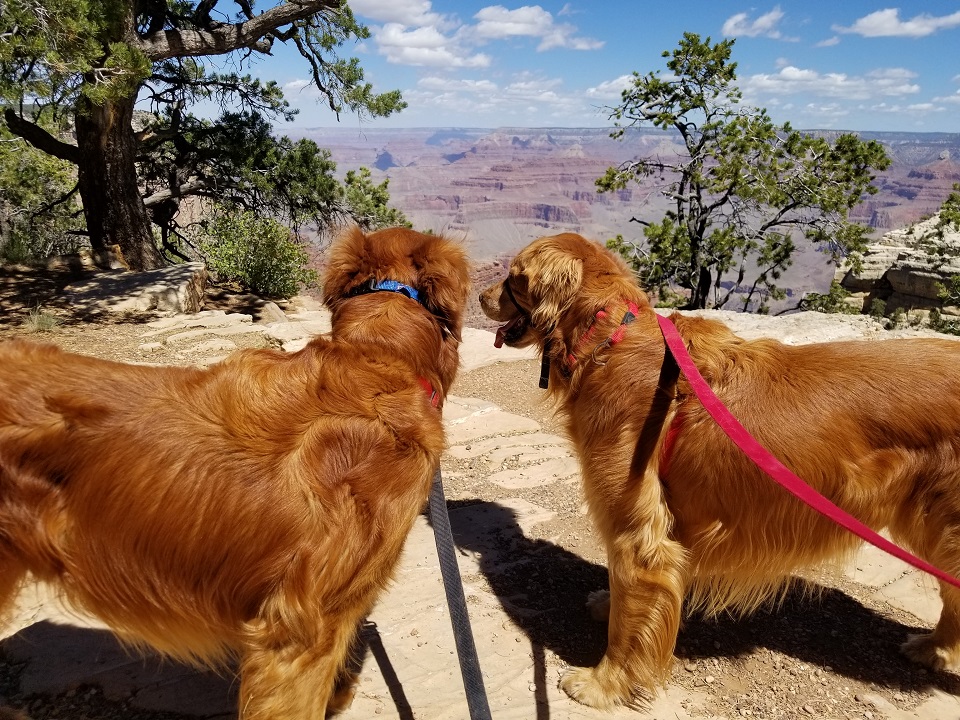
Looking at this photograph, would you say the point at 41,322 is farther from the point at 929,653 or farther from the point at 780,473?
the point at 929,653

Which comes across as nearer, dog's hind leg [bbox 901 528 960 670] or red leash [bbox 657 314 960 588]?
red leash [bbox 657 314 960 588]

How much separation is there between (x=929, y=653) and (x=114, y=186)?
41.9 ft

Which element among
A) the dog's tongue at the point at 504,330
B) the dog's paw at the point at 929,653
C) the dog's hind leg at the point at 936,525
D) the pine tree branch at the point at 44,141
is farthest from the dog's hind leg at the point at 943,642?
the pine tree branch at the point at 44,141

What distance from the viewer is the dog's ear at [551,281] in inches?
123

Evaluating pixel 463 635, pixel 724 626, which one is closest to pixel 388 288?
pixel 463 635

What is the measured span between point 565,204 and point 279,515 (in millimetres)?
153660

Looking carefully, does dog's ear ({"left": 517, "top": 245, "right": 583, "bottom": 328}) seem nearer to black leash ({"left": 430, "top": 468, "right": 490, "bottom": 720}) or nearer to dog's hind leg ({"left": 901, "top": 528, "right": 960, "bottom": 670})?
black leash ({"left": 430, "top": 468, "right": 490, "bottom": 720})

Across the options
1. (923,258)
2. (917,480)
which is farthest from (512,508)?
(923,258)

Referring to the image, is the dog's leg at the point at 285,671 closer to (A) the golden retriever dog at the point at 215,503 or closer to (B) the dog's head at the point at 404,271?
(A) the golden retriever dog at the point at 215,503

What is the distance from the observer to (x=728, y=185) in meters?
18.8

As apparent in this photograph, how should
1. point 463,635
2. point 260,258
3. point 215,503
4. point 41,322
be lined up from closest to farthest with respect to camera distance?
point 215,503, point 463,635, point 41,322, point 260,258

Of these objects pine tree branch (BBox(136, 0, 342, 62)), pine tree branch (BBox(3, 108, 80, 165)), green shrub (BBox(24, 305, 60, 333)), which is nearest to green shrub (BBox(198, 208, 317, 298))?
pine tree branch (BBox(3, 108, 80, 165))

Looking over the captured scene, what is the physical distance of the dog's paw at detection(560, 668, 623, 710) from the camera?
9.75 feet

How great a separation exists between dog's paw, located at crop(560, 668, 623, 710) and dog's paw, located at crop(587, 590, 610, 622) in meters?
0.48
